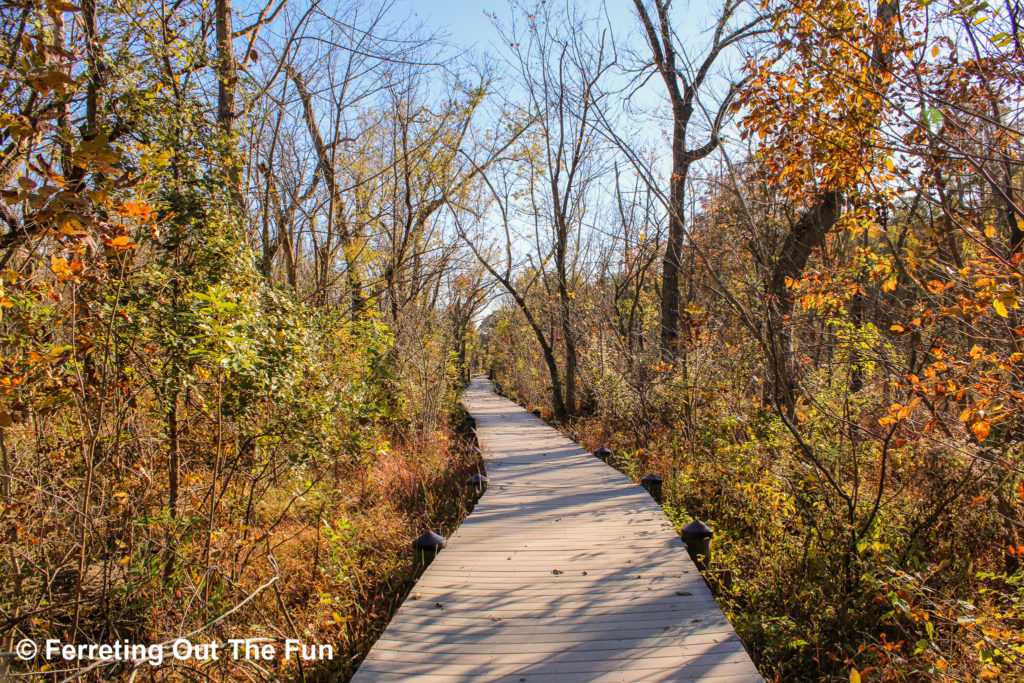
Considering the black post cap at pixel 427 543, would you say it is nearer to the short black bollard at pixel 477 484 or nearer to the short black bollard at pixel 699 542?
the short black bollard at pixel 477 484

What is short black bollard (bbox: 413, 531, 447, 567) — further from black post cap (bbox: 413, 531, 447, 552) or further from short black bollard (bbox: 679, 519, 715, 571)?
short black bollard (bbox: 679, 519, 715, 571)

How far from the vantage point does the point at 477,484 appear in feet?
20.2

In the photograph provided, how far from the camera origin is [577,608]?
11.3ft

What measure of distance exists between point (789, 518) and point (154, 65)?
6646mm

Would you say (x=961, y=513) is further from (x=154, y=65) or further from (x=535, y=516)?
(x=154, y=65)

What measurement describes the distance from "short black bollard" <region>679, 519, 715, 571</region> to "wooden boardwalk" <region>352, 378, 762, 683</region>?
84 mm

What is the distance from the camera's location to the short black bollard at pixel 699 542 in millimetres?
4066

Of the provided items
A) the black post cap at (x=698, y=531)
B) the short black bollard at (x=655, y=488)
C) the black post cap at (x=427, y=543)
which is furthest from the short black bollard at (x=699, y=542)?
the black post cap at (x=427, y=543)

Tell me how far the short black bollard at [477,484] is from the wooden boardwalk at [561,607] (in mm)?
270

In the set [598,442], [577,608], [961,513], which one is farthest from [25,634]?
[598,442]

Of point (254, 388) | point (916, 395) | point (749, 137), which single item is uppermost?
point (749, 137)

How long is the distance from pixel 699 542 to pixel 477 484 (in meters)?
2.76

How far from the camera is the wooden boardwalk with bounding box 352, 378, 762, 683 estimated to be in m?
2.81

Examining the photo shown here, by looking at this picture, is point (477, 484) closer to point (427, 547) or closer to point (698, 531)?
point (427, 547)
